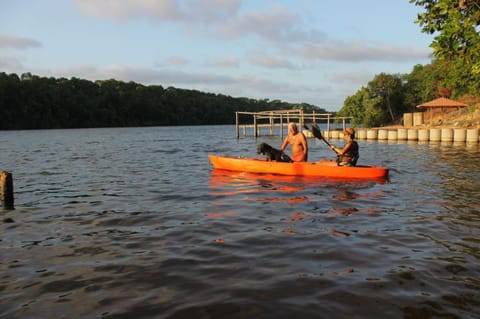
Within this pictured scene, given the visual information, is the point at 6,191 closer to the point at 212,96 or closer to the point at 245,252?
the point at 245,252

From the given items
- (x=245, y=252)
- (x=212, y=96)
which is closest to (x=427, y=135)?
(x=245, y=252)

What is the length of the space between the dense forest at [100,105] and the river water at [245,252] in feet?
193

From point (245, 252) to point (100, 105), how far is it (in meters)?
105

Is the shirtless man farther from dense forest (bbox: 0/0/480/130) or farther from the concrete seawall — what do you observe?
the concrete seawall

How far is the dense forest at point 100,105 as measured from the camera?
82625 millimetres

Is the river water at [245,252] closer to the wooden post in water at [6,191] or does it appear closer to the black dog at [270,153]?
the wooden post in water at [6,191]

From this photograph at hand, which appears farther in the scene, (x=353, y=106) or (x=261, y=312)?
(x=353, y=106)

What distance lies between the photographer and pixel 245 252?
5.55 meters

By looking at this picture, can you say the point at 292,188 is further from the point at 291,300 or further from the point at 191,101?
the point at 191,101

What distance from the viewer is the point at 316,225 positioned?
6.96 metres

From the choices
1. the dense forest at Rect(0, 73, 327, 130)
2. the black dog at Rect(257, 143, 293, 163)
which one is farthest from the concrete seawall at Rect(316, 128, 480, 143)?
the dense forest at Rect(0, 73, 327, 130)

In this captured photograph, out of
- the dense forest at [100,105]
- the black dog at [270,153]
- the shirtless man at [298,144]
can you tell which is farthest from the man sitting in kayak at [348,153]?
the dense forest at [100,105]

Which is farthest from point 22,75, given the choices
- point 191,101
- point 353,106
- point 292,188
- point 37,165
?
point 292,188

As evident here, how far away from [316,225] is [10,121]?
88.2 metres
